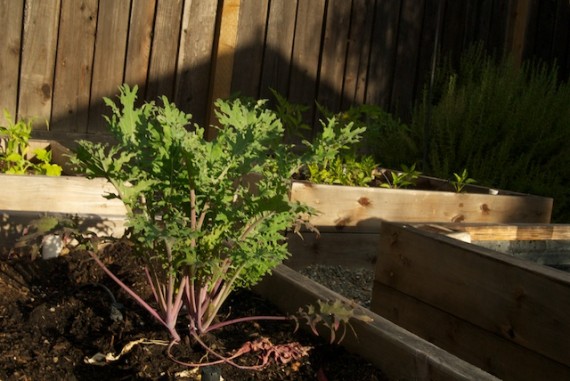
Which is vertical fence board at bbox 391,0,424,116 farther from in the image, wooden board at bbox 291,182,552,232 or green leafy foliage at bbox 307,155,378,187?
wooden board at bbox 291,182,552,232

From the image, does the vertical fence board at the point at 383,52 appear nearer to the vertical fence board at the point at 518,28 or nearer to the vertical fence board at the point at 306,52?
the vertical fence board at the point at 306,52

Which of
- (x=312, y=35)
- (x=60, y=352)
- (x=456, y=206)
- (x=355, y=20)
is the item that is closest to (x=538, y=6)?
(x=355, y=20)

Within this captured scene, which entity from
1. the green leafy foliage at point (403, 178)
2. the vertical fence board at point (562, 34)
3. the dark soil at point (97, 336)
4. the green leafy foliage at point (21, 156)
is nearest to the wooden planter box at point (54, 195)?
the green leafy foliage at point (21, 156)

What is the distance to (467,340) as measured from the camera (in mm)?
2670

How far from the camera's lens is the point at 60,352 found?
175cm

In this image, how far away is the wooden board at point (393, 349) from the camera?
159 cm

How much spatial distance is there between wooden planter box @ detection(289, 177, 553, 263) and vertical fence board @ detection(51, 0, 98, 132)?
7.07 feet

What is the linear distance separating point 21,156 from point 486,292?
2377mm

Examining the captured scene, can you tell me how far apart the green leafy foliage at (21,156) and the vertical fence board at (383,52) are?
3312 mm

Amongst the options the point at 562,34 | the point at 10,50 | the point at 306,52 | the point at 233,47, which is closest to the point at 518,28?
the point at 562,34

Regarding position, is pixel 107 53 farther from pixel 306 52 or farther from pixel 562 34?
pixel 562 34

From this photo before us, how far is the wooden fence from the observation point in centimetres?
516

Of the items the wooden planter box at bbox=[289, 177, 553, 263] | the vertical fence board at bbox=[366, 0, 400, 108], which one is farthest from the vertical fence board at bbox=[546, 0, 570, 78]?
the wooden planter box at bbox=[289, 177, 553, 263]

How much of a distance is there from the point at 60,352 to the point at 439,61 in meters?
5.77
